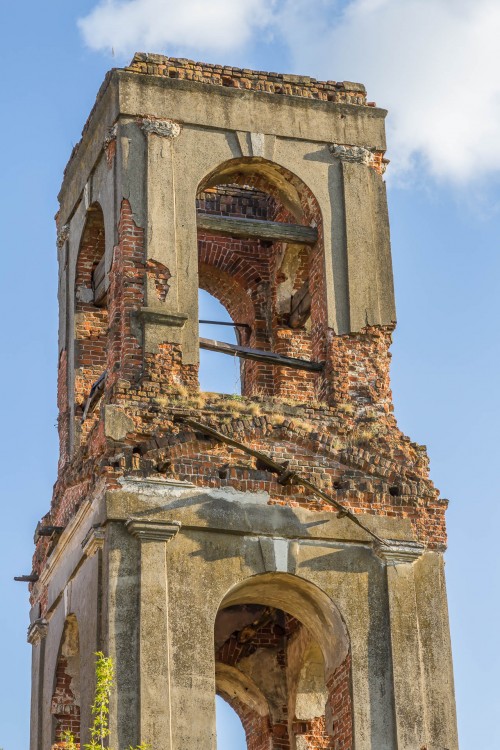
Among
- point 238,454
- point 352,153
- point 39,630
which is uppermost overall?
point 352,153

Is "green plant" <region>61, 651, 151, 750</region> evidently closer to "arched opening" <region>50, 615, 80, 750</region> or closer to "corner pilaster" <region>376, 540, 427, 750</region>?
"arched opening" <region>50, 615, 80, 750</region>

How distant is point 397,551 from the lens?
738 inches

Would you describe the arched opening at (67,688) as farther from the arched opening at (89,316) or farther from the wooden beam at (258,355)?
the wooden beam at (258,355)

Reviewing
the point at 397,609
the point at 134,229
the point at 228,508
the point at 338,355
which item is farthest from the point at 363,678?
the point at 134,229

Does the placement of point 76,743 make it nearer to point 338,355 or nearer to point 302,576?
point 302,576

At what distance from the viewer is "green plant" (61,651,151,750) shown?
1565cm

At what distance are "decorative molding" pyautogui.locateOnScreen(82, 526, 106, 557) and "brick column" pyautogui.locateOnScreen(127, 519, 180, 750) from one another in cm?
30

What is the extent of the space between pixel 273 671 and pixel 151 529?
3.58 meters

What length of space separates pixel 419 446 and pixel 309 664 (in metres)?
2.64

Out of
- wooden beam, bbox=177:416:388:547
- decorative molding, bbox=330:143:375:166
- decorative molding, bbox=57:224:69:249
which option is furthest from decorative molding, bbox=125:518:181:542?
decorative molding, bbox=57:224:69:249

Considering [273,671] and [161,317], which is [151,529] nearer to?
[161,317]

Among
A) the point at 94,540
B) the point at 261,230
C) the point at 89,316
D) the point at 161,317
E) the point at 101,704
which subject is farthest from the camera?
the point at 89,316

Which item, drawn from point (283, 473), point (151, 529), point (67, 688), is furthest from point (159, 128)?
point (67, 688)

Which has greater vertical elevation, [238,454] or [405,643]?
[238,454]
